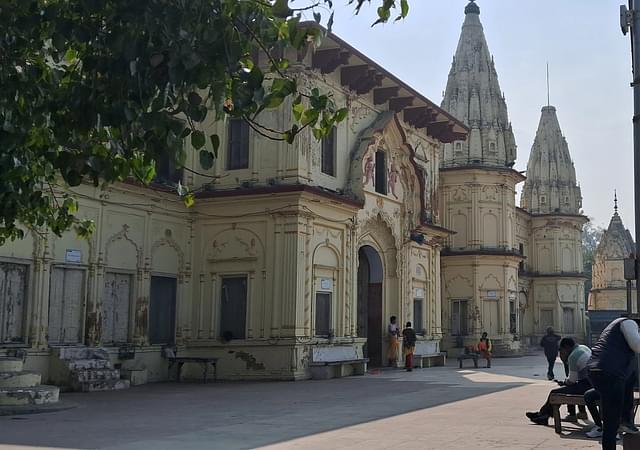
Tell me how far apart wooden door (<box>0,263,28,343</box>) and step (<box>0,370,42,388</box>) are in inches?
94.7

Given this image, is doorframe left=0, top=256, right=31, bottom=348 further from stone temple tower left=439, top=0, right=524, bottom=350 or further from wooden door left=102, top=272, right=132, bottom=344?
stone temple tower left=439, top=0, right=524, bottom=350

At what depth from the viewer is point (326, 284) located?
77.9ft

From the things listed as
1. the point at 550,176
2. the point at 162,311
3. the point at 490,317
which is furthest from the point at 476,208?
the point at 162,311

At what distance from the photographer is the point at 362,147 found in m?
25.6

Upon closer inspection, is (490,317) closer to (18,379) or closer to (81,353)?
(81,353)

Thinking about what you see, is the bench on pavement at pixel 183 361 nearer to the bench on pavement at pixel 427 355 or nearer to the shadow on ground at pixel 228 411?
the shadow on ground at pixel 228 411

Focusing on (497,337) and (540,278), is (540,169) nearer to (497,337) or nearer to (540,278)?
(540,278)

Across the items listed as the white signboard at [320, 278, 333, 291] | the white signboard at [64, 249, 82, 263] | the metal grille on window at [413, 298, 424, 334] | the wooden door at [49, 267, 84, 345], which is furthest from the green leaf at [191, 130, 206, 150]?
the metal grille on window at [413, 298, 424, 334]

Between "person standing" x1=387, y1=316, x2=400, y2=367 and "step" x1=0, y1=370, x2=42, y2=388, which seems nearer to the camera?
"step" x1=0, y1=370, x2=42, y2=388

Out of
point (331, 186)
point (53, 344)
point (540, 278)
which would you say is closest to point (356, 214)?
point (331, 186)

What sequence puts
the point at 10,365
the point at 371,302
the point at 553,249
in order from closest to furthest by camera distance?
the point at 10,365 < the point at 371,302 < the point at 553,249

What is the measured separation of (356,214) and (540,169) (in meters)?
30.5

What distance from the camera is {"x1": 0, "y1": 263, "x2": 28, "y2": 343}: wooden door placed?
714 inches

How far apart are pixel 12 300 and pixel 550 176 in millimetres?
39887
